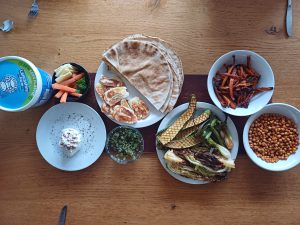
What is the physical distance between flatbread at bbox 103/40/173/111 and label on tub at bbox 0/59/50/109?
30 centimetres

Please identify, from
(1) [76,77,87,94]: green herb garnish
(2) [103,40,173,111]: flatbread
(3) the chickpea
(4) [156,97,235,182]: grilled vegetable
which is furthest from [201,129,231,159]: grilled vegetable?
(1) [76,77,87,94]: green herb garnish

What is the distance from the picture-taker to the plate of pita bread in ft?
4.48

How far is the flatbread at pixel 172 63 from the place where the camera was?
1373 mm

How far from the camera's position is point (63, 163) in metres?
1.39

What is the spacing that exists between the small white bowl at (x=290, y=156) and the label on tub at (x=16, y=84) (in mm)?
836

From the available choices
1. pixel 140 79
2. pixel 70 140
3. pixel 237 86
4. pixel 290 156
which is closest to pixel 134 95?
pixel 140 79

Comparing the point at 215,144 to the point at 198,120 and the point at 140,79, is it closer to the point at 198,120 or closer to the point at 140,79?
the point at 198,120

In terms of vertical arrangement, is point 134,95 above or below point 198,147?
above

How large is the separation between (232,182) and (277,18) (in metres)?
0.71

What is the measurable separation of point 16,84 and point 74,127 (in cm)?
29

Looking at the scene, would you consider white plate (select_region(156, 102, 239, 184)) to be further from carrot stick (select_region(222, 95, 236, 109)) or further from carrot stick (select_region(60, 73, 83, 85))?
carrot stick (select_region(60, 73, 83, 85))

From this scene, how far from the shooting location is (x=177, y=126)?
1.37m

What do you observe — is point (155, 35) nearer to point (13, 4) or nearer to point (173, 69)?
point (173, 69)

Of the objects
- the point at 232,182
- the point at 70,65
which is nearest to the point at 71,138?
the point at 70,65
